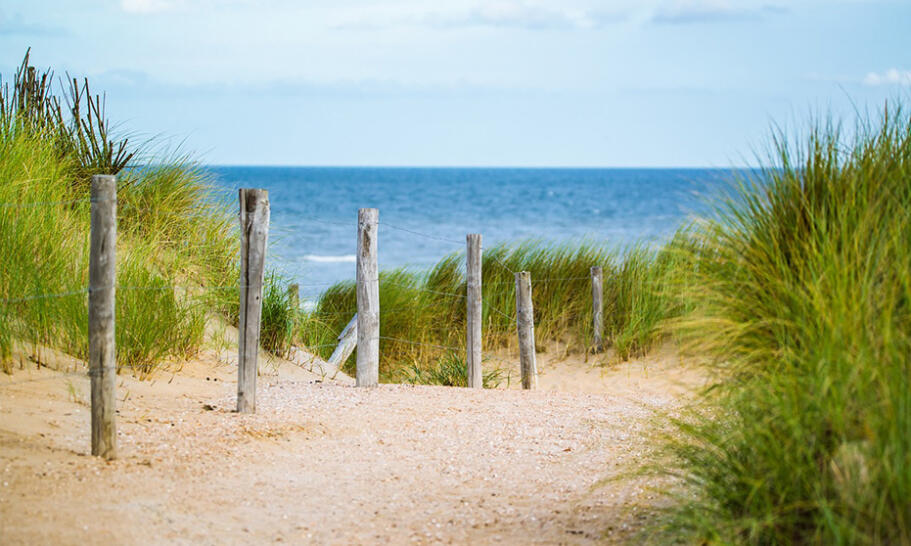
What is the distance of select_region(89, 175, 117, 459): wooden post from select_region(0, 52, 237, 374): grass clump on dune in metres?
0.23

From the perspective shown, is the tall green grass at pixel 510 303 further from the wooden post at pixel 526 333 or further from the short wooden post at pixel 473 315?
the short wooden post at pixel 473 315

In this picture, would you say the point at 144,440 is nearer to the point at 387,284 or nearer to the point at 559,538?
the point at 559,538


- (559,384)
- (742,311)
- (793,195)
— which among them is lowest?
(559,384)

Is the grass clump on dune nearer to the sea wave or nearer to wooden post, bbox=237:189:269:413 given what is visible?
wooden post, bbox=237:189:269:413

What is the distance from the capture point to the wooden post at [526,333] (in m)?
7.90

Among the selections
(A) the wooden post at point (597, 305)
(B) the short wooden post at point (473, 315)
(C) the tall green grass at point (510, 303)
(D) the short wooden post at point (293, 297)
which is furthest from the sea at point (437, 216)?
(B) the short wooden post at point (473, 315)

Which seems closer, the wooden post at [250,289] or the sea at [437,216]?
the wooden post at [250,289]

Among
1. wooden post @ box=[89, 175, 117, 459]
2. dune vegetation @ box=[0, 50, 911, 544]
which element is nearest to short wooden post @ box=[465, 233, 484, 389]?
dune vegetation @ box=[0, 50, 911, 544]

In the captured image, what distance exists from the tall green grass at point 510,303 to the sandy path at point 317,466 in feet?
7.41

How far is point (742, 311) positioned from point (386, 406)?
3177mm

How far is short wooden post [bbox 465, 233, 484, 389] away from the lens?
24.9ft

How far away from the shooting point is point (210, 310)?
8.06 m

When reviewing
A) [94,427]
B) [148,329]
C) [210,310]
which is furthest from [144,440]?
[210,310]

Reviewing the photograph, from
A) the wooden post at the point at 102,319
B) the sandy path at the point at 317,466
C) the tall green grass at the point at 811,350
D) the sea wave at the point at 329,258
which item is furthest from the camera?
the sea wave at the point at 329,258
